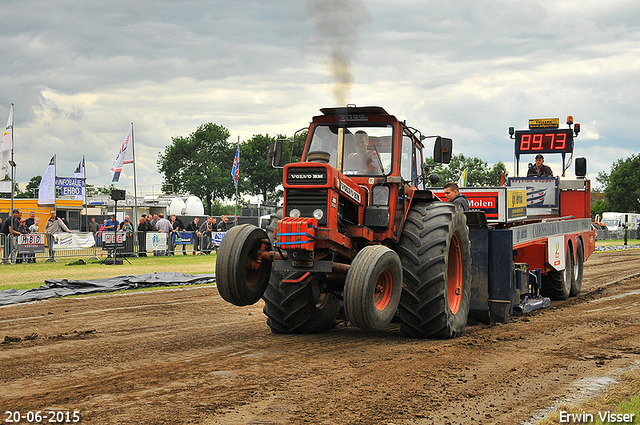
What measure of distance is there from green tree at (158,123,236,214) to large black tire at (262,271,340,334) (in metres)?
69.0

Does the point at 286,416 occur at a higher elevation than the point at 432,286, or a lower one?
lower

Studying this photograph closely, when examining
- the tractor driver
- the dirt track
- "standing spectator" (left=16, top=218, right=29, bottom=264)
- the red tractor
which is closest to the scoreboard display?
the dirt track

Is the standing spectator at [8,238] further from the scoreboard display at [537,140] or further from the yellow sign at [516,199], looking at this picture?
the yellow sign at [516,199]

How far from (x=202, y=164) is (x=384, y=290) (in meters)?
73.9

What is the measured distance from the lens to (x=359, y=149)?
Answer: 7.84 m

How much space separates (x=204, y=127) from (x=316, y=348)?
77.1 meters

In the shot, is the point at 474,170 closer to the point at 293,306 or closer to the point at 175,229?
the point at 175,229

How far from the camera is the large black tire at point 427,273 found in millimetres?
7340

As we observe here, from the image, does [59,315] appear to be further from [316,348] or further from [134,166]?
[134,166]

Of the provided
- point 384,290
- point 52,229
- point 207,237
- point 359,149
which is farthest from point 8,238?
point 384,290

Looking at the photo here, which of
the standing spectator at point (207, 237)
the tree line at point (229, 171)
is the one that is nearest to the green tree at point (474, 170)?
the tree line at point (229, 171)

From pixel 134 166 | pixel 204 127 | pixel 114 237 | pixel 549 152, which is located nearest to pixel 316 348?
pixel 549 152

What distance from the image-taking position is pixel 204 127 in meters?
81.4

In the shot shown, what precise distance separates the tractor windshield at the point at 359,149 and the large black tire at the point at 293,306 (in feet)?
5.05
